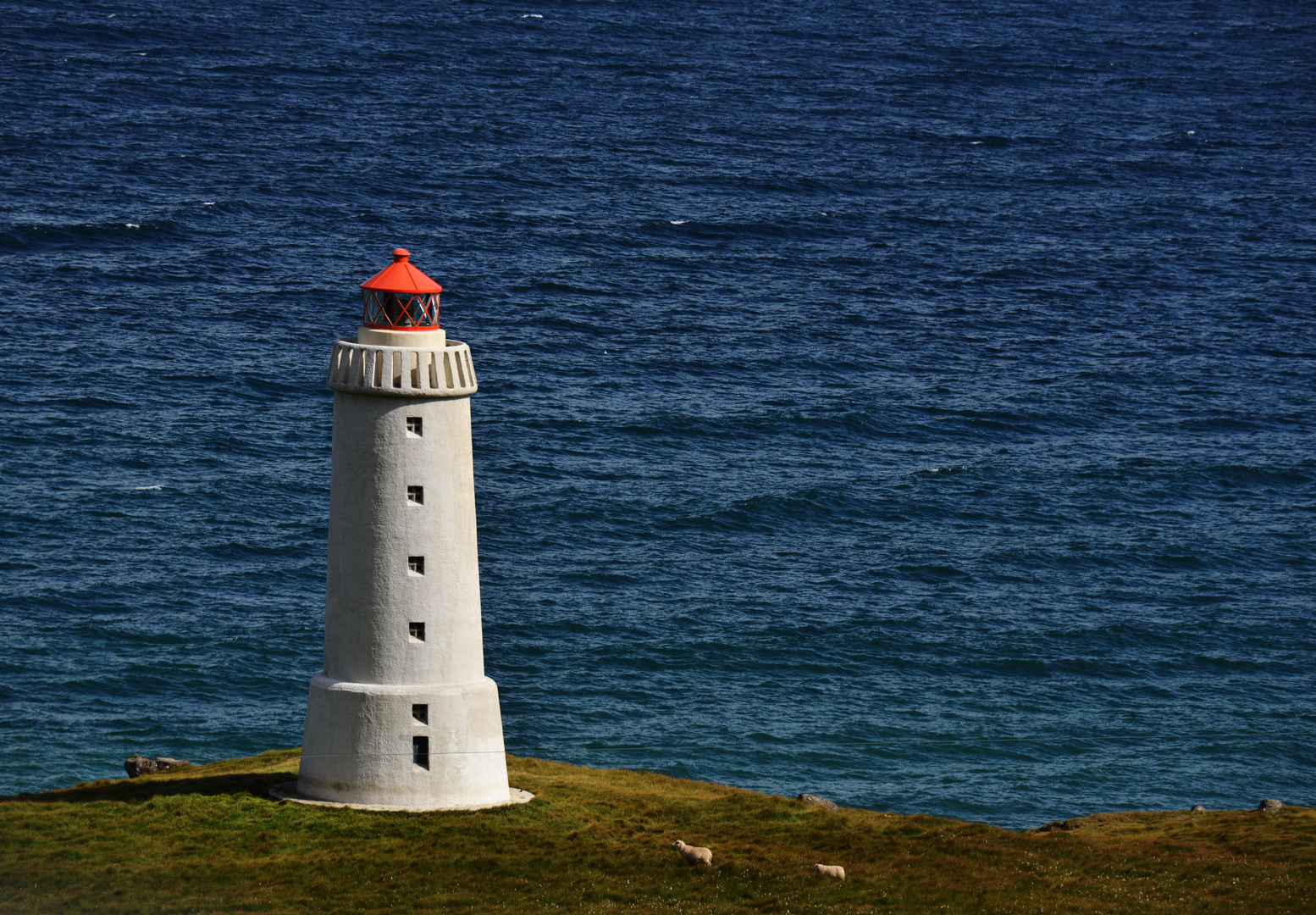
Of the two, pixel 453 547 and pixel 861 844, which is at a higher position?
pixel 453 547

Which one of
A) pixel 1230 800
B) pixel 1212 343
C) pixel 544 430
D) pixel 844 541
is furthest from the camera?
pixel 1212 343

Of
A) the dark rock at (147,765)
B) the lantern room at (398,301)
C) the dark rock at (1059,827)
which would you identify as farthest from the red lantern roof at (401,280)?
the dark rock at (1059,827)

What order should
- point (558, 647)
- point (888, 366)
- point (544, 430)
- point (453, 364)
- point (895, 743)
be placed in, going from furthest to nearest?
point (888, 366), point (544, 430), point (558, 647), point (895, 743), point (453, 364)

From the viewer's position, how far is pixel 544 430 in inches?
5822

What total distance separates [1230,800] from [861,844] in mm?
43076

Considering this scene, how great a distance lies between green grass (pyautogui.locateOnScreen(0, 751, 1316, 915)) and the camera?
156 feet

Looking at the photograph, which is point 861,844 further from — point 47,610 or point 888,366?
point 888,366

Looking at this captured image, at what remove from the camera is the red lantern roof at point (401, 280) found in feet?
169

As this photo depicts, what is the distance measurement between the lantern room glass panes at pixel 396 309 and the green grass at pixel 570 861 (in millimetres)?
15981

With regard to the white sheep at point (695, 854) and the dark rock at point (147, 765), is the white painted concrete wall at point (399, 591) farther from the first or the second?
the dark rock at point (147, 765)

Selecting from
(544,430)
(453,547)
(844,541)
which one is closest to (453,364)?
(453,547)

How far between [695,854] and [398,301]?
2029 cm

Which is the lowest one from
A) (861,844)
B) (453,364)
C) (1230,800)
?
(1230,800)

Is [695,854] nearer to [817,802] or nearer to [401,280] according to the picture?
[817,802]
